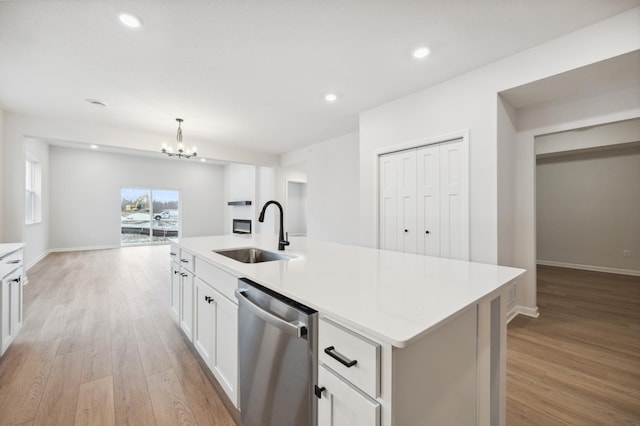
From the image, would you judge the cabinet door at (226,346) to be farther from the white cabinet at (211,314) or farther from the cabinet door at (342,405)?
the cabinet door at (342,405)

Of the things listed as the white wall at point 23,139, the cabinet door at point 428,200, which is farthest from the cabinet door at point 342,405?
the white wall at point 23,139

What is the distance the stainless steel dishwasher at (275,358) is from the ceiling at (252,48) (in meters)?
2.02

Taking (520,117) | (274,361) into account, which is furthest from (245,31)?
(520,117)

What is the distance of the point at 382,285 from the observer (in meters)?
1.12

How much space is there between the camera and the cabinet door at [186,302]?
2.11m

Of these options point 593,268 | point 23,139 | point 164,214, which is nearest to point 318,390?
point 23,139

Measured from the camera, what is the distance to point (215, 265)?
5.36ft

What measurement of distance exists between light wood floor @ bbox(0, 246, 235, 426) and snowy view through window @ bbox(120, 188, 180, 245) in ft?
16.0

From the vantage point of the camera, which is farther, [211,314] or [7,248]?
[7,248]

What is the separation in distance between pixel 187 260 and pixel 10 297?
1458 mm

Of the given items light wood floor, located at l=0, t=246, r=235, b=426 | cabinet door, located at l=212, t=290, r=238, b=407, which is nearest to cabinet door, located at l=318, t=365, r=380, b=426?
cabinet door, located at l=212, t=290, r=238, b=407

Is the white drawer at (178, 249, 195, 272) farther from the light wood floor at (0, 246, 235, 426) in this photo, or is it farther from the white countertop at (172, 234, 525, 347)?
the light wood floor at (0, 246, 235, 426)

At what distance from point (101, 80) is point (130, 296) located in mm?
2696

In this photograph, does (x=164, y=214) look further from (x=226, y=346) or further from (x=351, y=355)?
(x=351, y=355)
